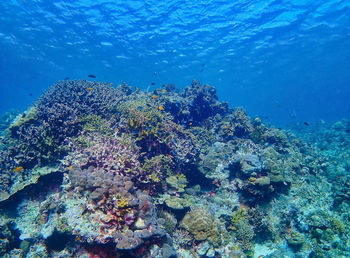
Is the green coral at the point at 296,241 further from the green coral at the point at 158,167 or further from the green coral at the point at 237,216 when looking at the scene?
the green coral at the point at 158,167

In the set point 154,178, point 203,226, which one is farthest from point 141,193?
point 203,226

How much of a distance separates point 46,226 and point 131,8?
21.6 meters

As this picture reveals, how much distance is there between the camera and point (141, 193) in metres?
5.47

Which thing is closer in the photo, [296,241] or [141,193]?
[141,193]

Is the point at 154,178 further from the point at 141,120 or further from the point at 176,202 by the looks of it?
the point at 141,120

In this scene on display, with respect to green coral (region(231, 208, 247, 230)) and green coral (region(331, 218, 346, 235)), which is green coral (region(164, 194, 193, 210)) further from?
Result: green coral (region(331, 218, 346, 235))

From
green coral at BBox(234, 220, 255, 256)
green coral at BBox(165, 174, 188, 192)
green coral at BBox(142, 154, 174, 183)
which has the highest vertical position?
green coral at BBox(142, 154, 174, 183)

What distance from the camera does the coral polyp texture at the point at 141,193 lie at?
4625mm

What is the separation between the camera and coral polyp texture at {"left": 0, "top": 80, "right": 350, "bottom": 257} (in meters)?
4.62

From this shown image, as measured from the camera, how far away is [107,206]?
451cm

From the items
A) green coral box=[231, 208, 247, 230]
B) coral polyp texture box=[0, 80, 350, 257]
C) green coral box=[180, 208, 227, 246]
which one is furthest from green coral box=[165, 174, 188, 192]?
green coral box=[231, 208, 247, 230]

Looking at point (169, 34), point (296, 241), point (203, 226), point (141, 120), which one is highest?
point (169, 34)

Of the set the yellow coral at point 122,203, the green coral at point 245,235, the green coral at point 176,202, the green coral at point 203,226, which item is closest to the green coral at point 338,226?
the green coral at point 245,235

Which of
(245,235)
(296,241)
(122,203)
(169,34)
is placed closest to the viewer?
(122,203)
